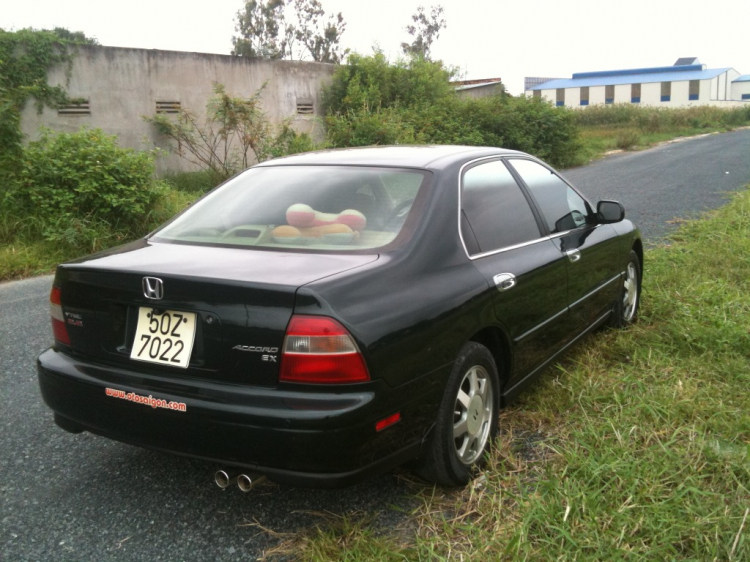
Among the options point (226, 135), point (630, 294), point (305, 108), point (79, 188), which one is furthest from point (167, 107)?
point (630, 294)

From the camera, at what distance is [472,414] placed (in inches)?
A: 120

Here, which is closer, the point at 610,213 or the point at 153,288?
the point at 153,288

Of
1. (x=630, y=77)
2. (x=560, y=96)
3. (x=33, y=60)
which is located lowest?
(x=33, y=60)

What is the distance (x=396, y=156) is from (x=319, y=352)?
147cm

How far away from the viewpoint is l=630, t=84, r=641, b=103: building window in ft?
255

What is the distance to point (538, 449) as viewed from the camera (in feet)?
10.9

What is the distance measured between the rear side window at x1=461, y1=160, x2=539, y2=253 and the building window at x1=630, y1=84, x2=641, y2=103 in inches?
3184

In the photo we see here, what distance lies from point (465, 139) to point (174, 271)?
1527 cm

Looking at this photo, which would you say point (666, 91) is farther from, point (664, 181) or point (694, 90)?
point (664, 181)

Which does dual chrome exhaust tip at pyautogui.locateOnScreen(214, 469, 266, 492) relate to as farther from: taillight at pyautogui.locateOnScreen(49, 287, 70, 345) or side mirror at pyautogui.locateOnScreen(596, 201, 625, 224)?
side mirror at pyautogui.locateOnScreen(596, 201, 625, 224)

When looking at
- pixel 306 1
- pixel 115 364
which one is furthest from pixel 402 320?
pixel 306 1

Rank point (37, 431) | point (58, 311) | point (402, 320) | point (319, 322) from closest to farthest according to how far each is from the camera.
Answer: point (319, 322)
point (402, 320)
point (58, 311)
point (37, 431)

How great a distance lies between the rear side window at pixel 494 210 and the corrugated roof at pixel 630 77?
8052cm

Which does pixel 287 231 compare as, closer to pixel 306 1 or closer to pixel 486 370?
pixel 486 370
